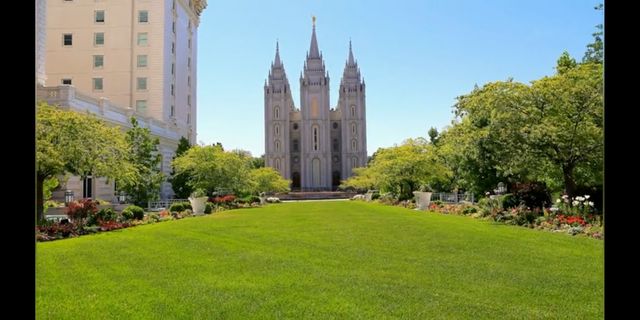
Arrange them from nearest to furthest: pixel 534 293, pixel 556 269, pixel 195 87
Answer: pixel 534 293 < pixel 556 269 < pixel 195 87

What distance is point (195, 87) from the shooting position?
58156mm

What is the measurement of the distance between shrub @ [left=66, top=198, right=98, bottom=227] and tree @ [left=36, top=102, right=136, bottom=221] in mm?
1131

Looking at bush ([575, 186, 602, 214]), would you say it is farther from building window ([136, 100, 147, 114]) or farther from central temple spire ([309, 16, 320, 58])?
→ central temple spire ([309, 16, 320, 58])

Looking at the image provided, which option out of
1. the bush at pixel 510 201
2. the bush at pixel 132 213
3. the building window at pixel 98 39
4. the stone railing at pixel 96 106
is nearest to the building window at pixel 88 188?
the stone railing at pixel 96 106

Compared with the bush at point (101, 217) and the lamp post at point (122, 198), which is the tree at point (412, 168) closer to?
the lamp post at point (122, 198)

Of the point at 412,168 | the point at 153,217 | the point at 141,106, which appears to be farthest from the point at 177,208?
the point at 141,106

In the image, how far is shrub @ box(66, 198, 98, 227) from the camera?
18.1 meters

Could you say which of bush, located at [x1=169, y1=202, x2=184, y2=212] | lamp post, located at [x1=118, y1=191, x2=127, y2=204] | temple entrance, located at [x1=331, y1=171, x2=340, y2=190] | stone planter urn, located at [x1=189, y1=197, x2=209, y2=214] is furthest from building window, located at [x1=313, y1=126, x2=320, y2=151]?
bush, located at [x1=169, y1=202, x2=184, y2=212]

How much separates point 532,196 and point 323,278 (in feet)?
50.1
